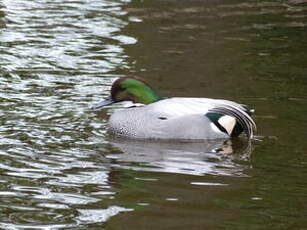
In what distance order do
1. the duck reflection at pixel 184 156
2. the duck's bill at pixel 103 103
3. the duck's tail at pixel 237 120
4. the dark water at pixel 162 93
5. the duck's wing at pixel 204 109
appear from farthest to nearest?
1. the duck's bill at pixel 103 103
2. the duck's wing at pixel 204 109
3. the duck's tail at pixel 237 120
4. the duck reflection at pixel 184 156
5. the dark water at pixel 162 93

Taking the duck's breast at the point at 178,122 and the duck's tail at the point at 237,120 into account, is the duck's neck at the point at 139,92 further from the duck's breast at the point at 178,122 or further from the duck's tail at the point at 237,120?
the duck's tail at the point at 237,120

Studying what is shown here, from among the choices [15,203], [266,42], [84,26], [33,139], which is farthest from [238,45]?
[15,203]

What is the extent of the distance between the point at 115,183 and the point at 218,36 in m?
6.45

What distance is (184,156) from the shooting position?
8695 mm

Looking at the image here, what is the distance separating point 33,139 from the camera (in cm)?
901

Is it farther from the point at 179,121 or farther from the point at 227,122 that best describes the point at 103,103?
the point at 227,122

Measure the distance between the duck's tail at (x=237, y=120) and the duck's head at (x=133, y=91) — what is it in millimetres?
706

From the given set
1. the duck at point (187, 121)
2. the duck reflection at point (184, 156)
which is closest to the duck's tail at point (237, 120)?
the duck at point (187, 121)

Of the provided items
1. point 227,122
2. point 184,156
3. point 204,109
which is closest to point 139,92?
point 204,109

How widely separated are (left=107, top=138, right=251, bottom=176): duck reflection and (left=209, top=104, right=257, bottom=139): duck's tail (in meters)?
0.12

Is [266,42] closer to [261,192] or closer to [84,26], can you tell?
[84,26]

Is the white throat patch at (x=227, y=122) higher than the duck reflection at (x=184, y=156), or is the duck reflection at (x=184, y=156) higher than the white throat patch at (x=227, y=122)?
the white throat patch at (x=227, y=122)

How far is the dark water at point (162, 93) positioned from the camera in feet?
22.9

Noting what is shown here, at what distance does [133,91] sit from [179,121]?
2.12 ft
